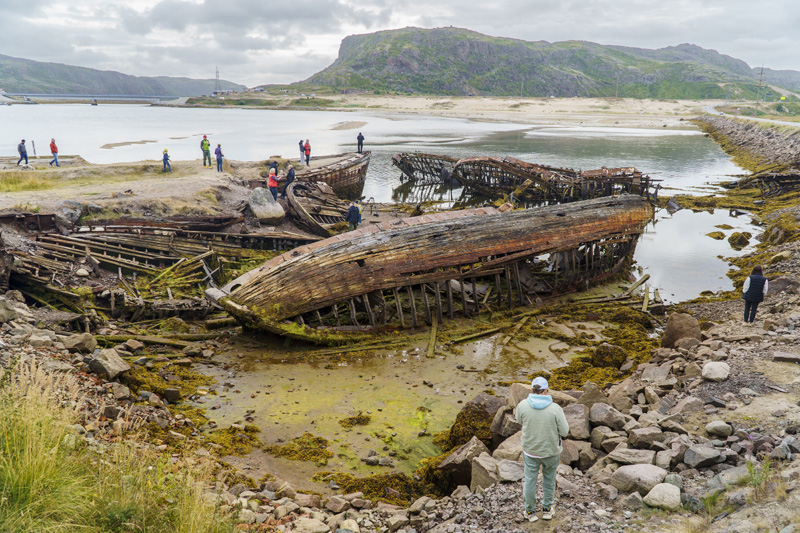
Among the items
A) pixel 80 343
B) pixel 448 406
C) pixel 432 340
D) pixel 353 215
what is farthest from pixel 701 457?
pixel 353 215

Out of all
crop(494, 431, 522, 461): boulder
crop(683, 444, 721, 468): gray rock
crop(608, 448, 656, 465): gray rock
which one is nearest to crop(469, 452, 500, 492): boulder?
crop(494, 431, 522, 461): boulder

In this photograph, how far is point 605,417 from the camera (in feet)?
27.7

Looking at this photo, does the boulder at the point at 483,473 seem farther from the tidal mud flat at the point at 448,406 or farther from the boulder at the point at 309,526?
the boulder at the point at 309,526

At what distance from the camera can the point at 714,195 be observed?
39.4 metres

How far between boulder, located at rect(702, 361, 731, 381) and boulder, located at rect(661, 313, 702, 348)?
3083 millimetres

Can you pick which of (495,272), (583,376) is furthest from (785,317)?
(495,272)

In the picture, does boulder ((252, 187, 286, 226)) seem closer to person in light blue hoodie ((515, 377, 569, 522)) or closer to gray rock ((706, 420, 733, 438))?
person in light blue hoodie ((515, 377, 569, 522))

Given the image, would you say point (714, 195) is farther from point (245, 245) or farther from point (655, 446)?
point (655, 446)

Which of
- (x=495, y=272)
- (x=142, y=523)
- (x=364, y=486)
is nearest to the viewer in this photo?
(x=142, y=523)

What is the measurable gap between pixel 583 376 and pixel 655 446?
208 inches

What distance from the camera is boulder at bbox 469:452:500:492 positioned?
7340 mm

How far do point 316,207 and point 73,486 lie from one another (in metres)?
23.3

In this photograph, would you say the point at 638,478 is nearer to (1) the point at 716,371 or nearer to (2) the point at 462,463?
(2) the point at 462,463

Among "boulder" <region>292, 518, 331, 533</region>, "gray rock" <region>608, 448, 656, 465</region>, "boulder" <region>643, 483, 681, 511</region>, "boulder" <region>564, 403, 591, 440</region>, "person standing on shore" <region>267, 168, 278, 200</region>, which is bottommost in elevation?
"boulder" <region>292, 518, 331, 533</region>
